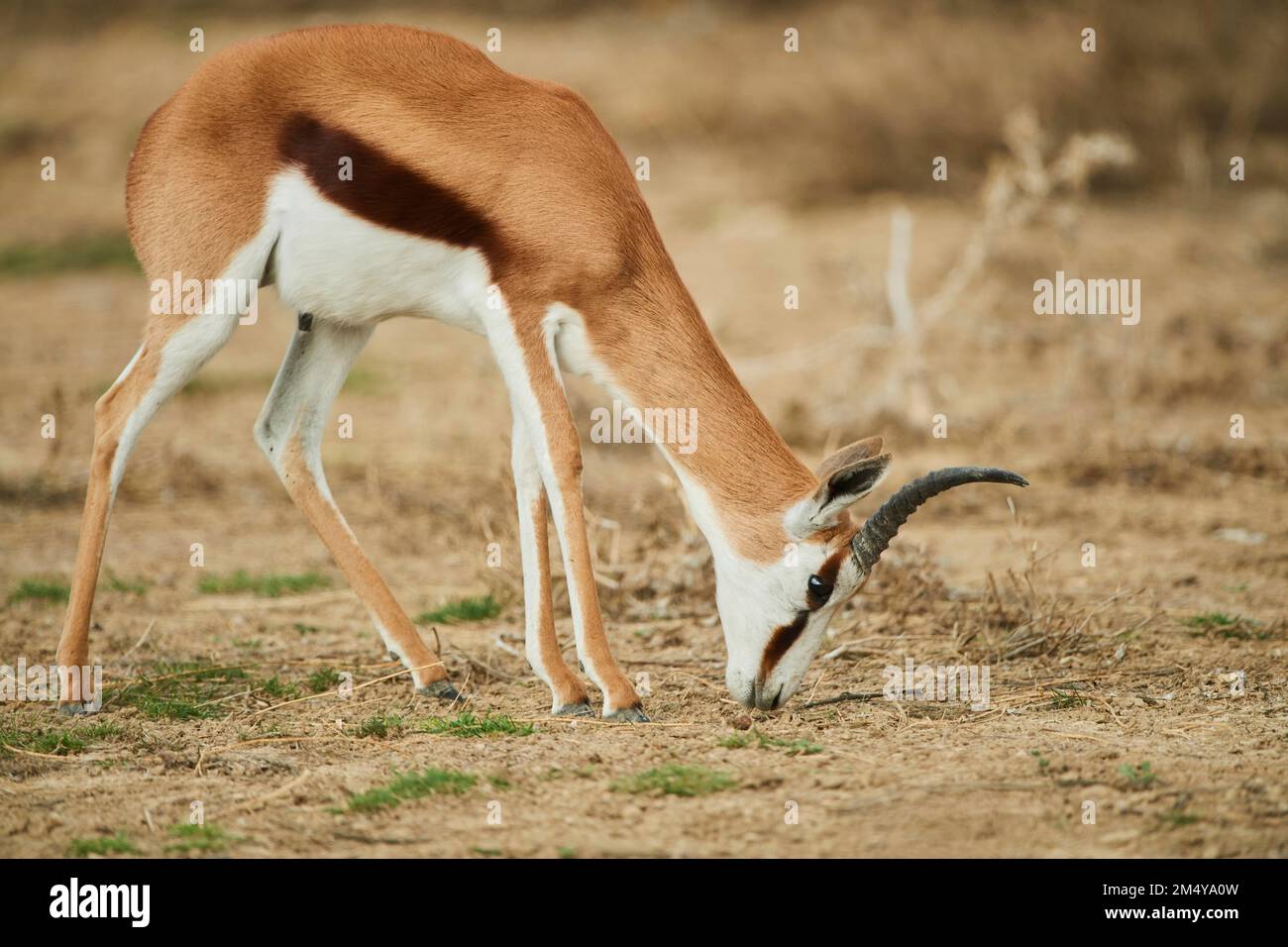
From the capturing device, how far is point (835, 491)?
5004 millimetres

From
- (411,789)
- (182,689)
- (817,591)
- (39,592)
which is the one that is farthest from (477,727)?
(39,592)

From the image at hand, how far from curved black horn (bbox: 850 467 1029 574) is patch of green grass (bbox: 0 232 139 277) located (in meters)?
12.6

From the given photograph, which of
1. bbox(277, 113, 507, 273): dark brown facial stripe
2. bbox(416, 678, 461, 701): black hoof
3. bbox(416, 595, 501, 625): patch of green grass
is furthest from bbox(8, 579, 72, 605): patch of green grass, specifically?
bbox(277, 113, 507, 273): dark brown facial stripe

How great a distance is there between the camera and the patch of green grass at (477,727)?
5.26 m

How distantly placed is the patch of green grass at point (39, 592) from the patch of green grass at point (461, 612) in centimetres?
178

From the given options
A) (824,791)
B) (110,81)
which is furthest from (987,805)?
(110,81)

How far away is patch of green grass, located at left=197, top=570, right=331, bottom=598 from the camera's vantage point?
7.77 meters

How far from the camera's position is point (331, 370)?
6.13 metres

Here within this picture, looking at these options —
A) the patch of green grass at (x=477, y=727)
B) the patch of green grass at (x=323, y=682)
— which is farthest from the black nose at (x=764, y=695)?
the patch of green grass at (x=323, y=682)

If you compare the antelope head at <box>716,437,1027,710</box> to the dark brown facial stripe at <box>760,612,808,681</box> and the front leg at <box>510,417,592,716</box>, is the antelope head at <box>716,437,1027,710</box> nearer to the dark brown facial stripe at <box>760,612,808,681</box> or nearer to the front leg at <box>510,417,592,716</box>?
the dark brown facial stripe at <box>760,612,808,681</box>

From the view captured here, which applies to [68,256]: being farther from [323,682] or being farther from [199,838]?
[199,838]

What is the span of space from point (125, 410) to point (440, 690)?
1571 mm

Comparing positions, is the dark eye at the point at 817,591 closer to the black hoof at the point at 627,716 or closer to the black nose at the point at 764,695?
the black nose at the point at 764,695

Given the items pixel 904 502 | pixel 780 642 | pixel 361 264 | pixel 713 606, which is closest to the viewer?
pixel 904 502
